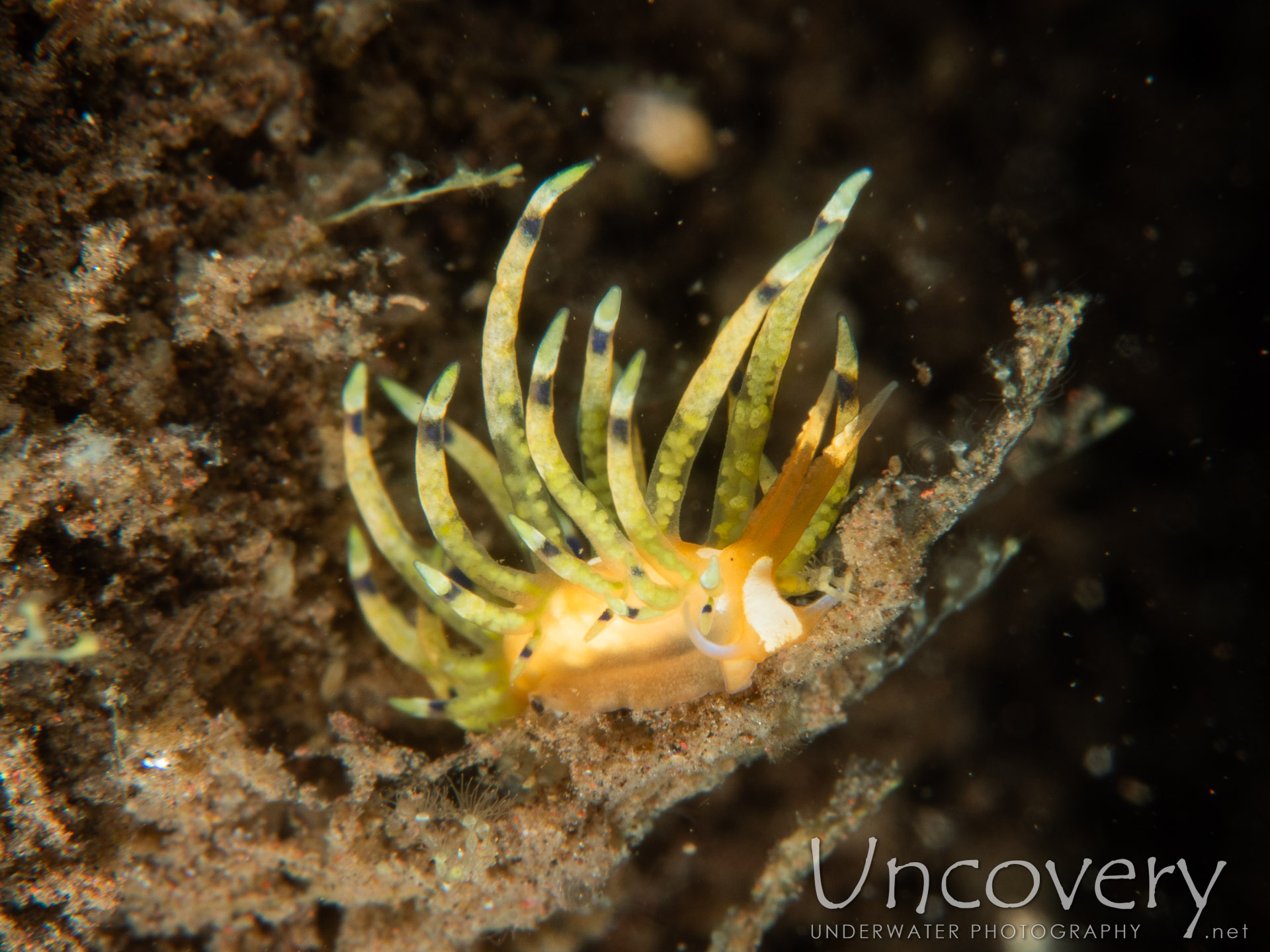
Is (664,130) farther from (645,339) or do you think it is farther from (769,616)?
(769,616)

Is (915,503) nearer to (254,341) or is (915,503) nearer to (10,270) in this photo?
(254,341)

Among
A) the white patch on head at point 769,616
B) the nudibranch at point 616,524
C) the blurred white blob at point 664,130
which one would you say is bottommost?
the white patch on head at point 769,616

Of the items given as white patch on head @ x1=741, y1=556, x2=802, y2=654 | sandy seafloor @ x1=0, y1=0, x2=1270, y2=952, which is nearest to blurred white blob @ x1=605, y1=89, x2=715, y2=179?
sandy seafloor @ x1=0, y1=0, x2=1270, y2=952

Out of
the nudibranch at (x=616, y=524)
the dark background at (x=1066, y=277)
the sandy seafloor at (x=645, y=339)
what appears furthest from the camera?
the dark background at (x=1066, y=277)

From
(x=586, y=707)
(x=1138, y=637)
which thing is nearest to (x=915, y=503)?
(x=586, y=707)

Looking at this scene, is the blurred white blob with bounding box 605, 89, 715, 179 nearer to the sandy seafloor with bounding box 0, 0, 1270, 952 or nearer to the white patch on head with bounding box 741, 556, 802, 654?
the sandy seafloor with bounding box 0, 0, 1270, 952

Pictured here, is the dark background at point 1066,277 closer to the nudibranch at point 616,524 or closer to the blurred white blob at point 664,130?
the blurred white blob at point 664,130

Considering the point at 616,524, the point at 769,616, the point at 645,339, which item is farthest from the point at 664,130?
the point at 769,616

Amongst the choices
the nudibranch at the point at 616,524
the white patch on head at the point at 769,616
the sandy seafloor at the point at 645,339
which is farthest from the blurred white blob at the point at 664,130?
the white patch on head at the point at 769,616
